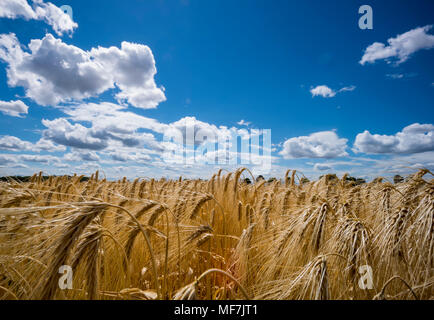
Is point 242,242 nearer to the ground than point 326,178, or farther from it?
nearer to the ground

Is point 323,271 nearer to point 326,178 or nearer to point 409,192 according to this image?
point 409,192

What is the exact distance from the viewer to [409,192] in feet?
6.75

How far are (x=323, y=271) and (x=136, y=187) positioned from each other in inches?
166
